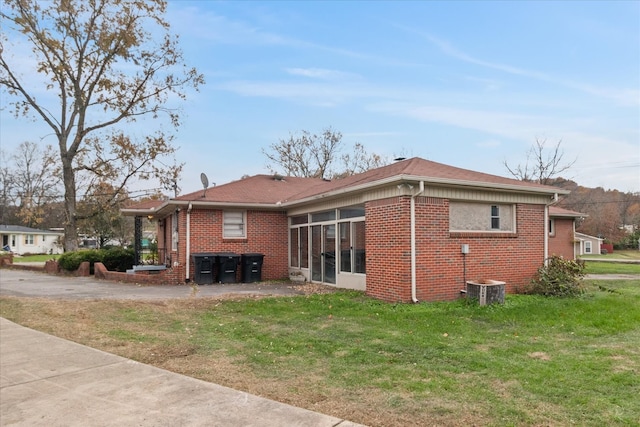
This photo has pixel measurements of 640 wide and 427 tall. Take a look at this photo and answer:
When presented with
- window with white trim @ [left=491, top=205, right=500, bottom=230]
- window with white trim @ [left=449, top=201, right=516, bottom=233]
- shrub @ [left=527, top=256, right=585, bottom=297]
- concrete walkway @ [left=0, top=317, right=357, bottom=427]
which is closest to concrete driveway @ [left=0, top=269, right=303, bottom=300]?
window with white trim @ [left=449, top=201, right=516, bottom=233]

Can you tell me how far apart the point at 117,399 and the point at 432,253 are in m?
7.07

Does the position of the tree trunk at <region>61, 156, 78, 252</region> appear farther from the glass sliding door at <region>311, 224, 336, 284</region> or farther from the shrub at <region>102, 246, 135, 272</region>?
A: the glass sliding door at <region>311, 224, 336, 284</region>

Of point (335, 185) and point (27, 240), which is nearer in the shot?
point (335, 185)

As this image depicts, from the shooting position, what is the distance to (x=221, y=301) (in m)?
9.95

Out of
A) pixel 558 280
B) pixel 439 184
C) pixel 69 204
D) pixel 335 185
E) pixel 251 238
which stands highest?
pixel 69 204

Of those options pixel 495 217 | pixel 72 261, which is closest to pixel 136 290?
pixel 72 261

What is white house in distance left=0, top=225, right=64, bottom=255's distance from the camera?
48.6 meters

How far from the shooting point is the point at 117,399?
13.3 feet

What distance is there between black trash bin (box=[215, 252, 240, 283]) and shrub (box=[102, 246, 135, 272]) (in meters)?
7.73

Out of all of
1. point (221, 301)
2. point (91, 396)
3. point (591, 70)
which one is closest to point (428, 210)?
Answer: point (221, 301)

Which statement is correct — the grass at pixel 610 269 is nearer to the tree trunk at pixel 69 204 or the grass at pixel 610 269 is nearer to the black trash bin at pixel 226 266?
the black trash bin at pixel 226 266

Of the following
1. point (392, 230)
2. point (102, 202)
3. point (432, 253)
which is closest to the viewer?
point (432, 253)

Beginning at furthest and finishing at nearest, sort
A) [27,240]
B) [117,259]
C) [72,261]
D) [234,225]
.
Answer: [27,240] → [117,259] → [72,261] → [234,225]

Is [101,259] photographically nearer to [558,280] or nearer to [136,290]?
[136,290]
